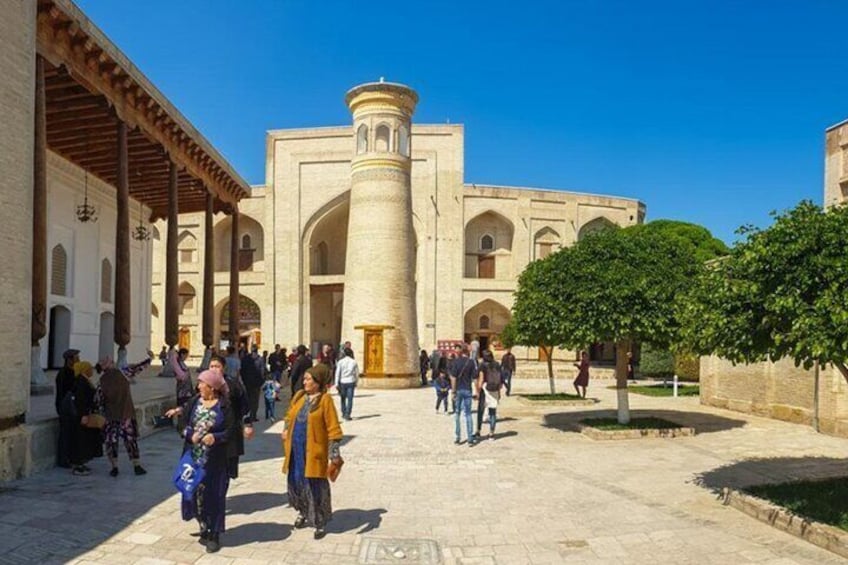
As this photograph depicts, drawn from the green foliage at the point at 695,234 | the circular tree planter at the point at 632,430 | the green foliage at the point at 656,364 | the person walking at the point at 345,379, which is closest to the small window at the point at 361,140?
the person walking at the point at 345,379

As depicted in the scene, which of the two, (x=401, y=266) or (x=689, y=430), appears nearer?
(x=689, y=430)

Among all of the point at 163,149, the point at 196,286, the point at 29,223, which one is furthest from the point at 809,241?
the point at 196,286

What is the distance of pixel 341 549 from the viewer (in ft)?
16.5

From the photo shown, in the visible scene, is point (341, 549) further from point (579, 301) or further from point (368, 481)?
point (579, 301)

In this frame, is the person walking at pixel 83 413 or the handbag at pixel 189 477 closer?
the handbag at pixel 189 477

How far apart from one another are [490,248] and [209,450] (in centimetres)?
3255

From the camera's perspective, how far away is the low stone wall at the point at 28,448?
6.67 m

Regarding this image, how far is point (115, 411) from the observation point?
7.04 meters

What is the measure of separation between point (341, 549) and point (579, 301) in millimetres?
7116

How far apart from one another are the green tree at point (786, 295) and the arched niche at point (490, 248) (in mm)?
29868

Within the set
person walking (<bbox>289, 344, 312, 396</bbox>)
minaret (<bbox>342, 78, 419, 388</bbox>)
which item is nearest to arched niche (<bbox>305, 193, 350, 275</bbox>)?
minaret (<bbox>342, 78, 419, 388</bbox>)

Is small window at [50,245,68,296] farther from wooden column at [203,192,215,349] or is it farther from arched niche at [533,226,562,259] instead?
arched niche at [533,226,562,259]

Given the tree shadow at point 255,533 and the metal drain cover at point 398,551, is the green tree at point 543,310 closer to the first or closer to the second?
the metal drain cover at point 398,551

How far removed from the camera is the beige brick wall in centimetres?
700
